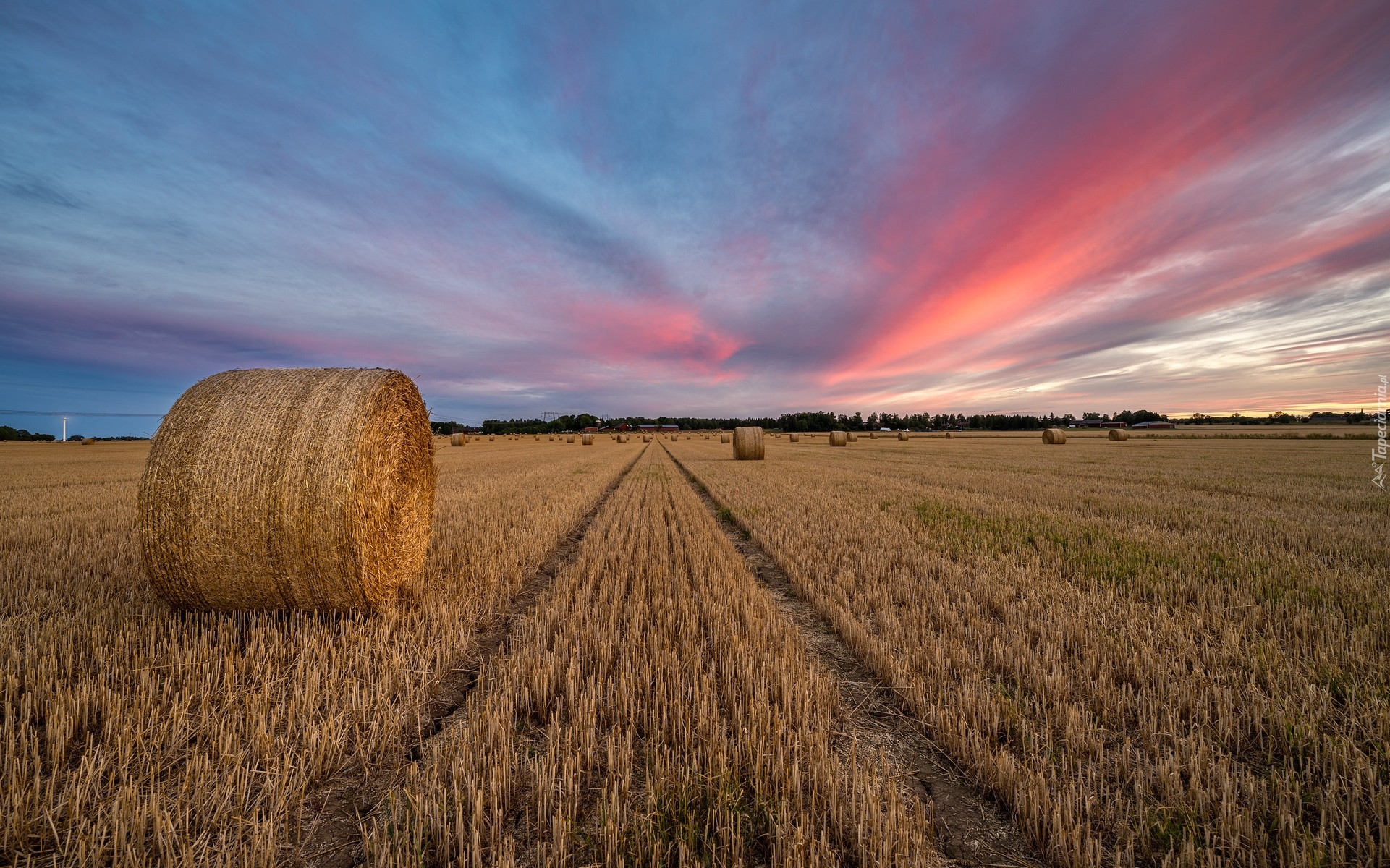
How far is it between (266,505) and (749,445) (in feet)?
73.0

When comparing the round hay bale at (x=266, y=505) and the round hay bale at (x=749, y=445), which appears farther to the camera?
the round hay bale at (x=749, y=445)

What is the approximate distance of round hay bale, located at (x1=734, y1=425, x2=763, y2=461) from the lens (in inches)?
1007

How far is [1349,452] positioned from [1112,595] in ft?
115

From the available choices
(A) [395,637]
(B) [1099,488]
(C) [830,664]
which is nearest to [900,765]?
(C) [830,664]

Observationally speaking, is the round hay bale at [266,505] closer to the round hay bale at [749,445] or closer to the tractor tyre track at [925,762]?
the tractor tyre track at [925,762]

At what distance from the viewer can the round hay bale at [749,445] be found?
83.9 feet

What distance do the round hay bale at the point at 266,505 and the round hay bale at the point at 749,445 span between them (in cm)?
2130

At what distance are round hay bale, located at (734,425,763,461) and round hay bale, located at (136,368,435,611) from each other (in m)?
21.3

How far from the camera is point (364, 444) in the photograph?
4848mm

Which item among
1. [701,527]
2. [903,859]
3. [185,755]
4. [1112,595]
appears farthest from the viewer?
[701,527]

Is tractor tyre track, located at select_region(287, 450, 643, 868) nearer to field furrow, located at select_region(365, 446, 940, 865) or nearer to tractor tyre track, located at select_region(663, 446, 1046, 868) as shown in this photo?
field furrow, located at select_region(365, 446, 940, 865)

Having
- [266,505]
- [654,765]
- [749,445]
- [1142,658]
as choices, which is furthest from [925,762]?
[749,445]

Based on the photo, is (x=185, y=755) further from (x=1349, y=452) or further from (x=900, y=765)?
(x=1349, y=452)

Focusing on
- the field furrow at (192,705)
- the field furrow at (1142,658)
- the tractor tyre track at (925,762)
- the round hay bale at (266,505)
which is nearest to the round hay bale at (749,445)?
the field furrow at (1142,658)
